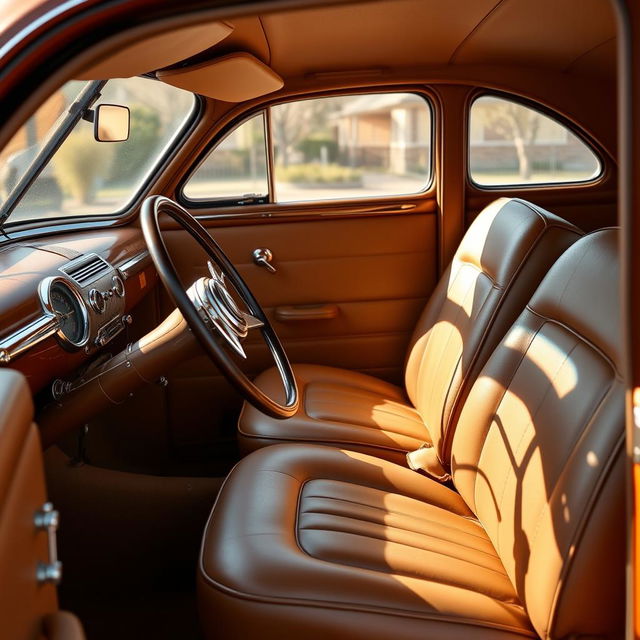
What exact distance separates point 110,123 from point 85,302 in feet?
2.26

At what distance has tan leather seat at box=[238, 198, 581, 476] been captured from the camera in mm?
2055

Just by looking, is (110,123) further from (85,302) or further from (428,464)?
(428,464)

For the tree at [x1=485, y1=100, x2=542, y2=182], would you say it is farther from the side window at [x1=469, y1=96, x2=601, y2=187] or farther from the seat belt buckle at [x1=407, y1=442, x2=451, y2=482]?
the seat belt buckle at [x1=407, y1=442, x2=451, y2=482]

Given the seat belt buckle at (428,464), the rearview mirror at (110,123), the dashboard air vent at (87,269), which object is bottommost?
the seat belt buckle at (428,464)

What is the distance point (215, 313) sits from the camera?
5.76 ft

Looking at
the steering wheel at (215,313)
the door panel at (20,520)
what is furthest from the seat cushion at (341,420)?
the door panel at (20,520)

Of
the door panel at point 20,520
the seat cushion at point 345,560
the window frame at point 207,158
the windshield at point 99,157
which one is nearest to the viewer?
the door panel at point 20,520

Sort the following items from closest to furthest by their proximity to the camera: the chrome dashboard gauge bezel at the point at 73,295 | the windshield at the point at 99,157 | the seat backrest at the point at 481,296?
the chrome dashboard gauge bezel at the point at 73,295
the seat backrest at the point at 481,296
the windshield at the point at 99,157

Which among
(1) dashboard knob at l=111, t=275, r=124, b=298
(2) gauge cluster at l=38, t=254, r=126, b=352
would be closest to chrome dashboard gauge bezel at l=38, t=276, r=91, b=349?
(2) gauge cluster at l=38, t=254, r=126, b=352

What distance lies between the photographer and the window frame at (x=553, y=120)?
300 cm

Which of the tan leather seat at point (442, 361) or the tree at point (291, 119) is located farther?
the tree at point (291, 119)

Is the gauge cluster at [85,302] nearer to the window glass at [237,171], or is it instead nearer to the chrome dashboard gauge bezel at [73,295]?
the chrome dashboard gauge bezel at [73,295]

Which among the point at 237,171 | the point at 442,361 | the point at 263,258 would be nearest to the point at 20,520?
the point at 442,361

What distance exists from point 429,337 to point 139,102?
4.06 ft
